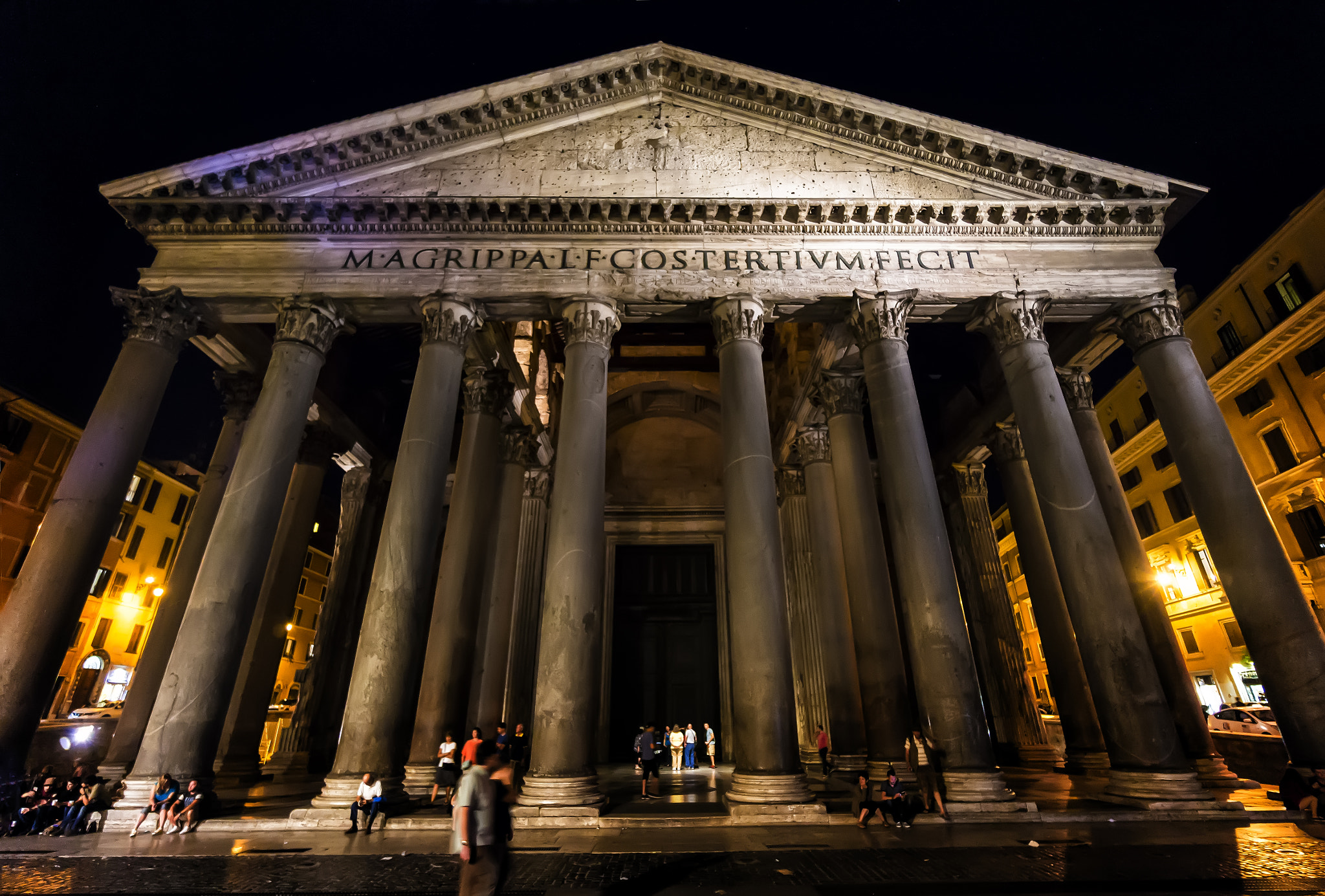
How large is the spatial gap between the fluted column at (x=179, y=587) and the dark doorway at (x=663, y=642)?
10221 millimetres

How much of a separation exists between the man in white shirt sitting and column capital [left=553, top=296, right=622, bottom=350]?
7259 millimetres

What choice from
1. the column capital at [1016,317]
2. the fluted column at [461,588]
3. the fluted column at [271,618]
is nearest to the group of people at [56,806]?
the fluted column at [271,618]

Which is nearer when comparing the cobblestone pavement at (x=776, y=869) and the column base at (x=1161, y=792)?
the cobblestone pavement at (x=776, y=869)

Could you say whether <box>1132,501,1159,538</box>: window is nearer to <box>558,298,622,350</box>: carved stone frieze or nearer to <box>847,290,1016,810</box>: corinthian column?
<box>847,290,1016,810</box>: corinthian column

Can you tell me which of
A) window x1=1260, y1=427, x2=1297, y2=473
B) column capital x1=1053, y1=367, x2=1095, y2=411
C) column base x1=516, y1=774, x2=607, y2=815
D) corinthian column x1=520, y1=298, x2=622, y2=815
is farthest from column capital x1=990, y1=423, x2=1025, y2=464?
window x1=1260, y1=427, x2=1297, y2=473

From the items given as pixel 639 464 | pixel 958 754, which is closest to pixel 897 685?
pixel 958 754

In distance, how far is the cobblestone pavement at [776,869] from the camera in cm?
491

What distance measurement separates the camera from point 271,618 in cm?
1429

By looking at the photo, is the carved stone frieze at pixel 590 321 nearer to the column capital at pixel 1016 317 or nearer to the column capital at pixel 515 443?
the column capital at pixel 515 443

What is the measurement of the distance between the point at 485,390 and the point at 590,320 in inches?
159

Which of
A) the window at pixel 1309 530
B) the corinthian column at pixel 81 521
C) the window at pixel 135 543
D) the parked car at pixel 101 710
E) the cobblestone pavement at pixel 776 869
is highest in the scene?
the window at pixel 135 543

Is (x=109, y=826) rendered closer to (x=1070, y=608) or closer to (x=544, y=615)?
(x=544, y=615)

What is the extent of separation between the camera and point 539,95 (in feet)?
42.5

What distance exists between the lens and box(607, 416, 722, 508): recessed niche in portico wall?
1944cm
